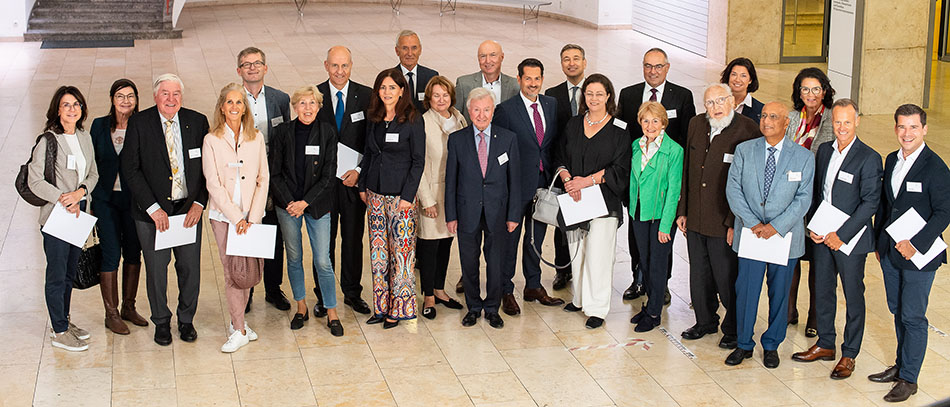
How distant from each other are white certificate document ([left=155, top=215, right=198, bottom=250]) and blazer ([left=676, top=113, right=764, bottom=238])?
Answer: 2.88 metres

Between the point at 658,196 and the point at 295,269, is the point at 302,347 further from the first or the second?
the point at 658,196

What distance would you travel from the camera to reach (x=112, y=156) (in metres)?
6.07

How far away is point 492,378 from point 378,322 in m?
1.10

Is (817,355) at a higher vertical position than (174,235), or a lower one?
lower

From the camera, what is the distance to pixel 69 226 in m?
5.88

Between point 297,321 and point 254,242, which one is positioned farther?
point 297,321

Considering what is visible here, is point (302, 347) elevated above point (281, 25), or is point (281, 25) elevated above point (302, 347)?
point (281, 25)

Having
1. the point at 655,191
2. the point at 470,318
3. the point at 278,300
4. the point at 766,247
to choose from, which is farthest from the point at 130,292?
the point at 766,247

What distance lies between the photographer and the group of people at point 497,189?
5605 mm

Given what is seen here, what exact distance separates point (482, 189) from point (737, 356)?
5.78ft

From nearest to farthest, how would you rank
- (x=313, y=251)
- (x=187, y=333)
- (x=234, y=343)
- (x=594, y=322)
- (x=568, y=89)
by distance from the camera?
(x=234, y=343) < (x=187, y=333) < (x=313, y=251) < (x=594, y=322) < (x=568, y=89)

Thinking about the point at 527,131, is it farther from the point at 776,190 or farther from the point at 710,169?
the point at 776,190

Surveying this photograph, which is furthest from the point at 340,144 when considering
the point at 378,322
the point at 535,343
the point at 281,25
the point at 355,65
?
the point at 281,25

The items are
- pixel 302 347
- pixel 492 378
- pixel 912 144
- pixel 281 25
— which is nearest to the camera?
pixel 912 144
